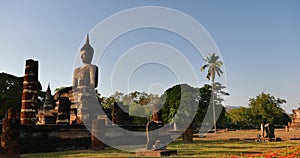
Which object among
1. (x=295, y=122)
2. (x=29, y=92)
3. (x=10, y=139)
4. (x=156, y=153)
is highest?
(x=29, y=92)

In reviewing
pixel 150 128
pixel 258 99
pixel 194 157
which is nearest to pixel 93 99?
pixel 150 128

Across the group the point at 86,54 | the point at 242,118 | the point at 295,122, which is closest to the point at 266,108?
the point at 242,118

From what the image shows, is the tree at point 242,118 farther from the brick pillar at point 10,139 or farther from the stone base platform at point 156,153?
the brick pillar at point 10,139

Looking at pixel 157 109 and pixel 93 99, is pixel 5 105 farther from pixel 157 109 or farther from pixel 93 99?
pixel 157 109

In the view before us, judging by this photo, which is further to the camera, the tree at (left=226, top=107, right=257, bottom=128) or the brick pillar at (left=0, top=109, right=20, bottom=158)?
the tree at (left=226, top=107, right=257, bottom=128)

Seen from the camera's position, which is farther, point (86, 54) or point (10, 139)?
point (86, 54)

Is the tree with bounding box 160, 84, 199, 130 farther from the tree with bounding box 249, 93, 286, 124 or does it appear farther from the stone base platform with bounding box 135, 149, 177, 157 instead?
the stone base platform with bounding box 135, 149, 177, 157

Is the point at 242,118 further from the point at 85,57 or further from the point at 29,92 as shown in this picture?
the point at 29,92

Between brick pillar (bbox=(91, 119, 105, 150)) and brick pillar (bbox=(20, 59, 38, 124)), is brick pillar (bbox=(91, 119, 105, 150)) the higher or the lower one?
the lower one

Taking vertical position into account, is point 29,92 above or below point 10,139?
above

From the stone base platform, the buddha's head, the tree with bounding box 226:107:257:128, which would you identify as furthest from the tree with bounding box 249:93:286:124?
the stone base platform

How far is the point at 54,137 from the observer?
18250 millimetres

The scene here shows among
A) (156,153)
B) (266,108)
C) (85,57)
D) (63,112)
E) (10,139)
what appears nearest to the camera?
(10,139)

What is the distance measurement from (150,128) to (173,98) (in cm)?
4069
